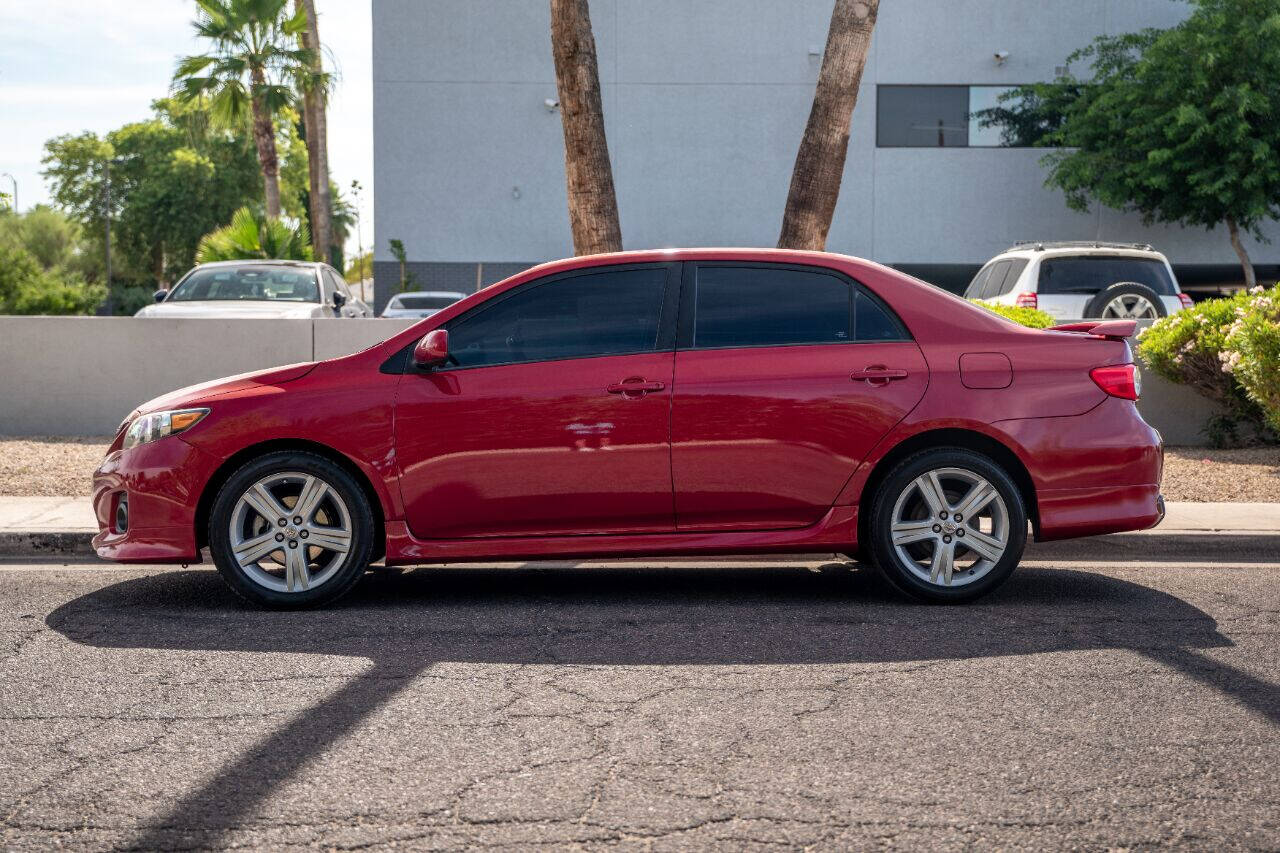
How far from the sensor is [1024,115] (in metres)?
29.2

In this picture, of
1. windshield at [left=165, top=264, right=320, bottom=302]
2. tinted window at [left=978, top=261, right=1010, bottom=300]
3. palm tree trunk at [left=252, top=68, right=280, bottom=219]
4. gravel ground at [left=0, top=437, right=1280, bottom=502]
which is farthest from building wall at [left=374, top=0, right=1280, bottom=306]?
gravel ground at [left=0, top=437, right=1280, bottom=502]

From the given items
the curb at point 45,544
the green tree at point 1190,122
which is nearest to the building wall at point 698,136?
the green tree at point 1190,122

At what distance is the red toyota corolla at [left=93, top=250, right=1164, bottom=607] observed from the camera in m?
6.37

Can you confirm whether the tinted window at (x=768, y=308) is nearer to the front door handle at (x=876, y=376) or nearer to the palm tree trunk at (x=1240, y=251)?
the front door handle at (x=876, y=376)

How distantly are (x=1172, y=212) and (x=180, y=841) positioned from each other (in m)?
26.3

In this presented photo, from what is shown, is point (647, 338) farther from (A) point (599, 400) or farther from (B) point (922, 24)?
(B) point (922, 24)

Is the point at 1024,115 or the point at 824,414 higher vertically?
the point at 1024,115

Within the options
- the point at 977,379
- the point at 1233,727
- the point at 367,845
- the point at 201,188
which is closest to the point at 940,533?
the point at 977,379

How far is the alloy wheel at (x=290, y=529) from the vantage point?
6375mm

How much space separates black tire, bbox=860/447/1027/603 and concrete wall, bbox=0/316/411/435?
25.3 ft

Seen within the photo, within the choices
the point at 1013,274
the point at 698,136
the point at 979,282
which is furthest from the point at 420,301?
the point at 1013,274

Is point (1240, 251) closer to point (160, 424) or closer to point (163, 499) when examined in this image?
point (160, 424)

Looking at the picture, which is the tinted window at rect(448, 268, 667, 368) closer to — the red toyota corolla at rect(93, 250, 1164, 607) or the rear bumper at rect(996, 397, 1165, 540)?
the red toyota corolla at rect(93, 250, 1164, 607)

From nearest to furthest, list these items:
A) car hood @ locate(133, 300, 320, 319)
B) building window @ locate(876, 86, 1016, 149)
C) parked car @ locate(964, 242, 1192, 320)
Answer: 1. car hood @ locate(133, 300, 320, 319)
2. parked car @ locate(964, 242, 1192, 320)
3. building window @ locate(876, 86, 1016, 149)
